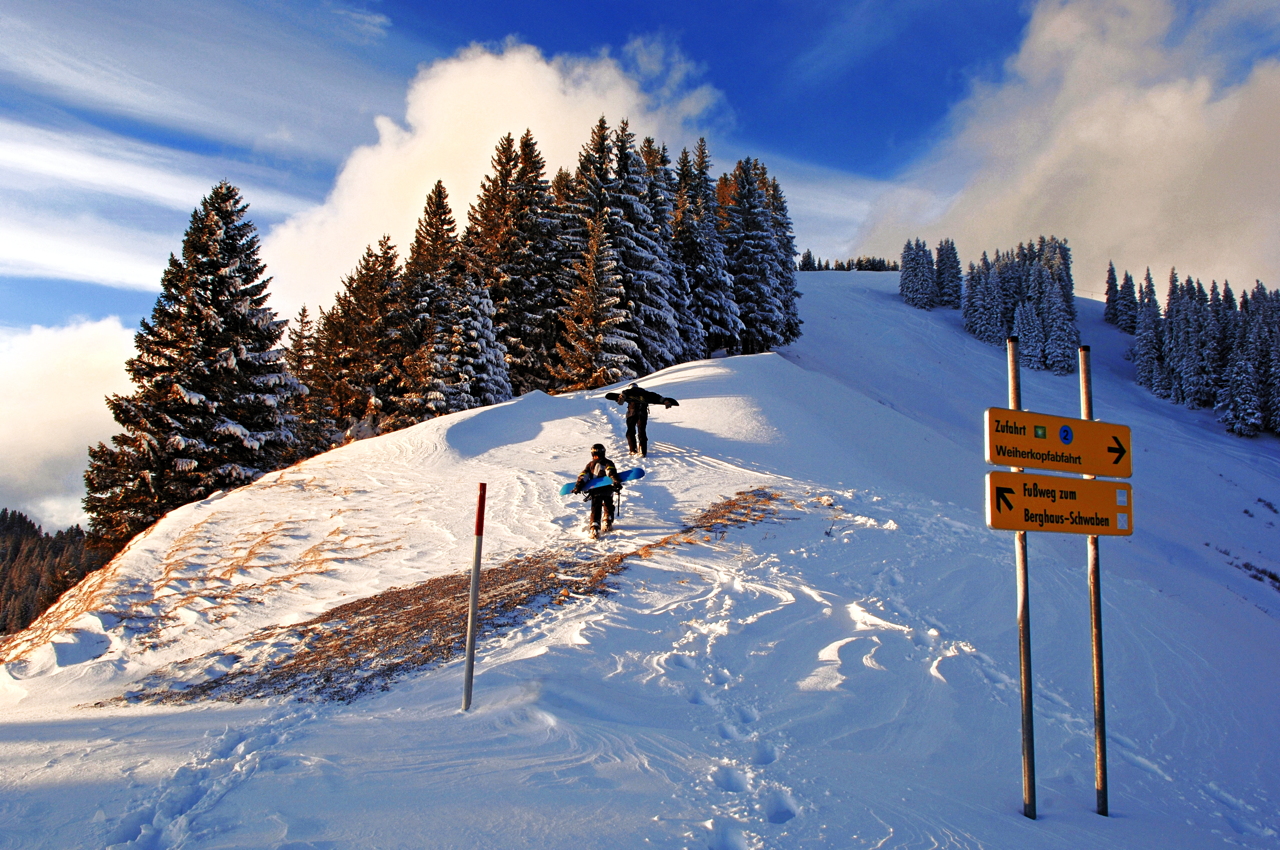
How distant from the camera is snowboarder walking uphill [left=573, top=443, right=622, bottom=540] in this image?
421 inches

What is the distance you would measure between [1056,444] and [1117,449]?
31.2 inches

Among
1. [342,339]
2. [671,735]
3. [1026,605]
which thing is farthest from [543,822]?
[342,339]

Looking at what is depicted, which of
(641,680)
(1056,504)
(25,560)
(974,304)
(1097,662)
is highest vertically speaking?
(974,304)

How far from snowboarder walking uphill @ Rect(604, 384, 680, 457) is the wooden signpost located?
1055 centimetres

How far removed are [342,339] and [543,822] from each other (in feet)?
120

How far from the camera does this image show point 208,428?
2155 cm

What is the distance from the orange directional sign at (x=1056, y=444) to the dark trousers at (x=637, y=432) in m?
10.9

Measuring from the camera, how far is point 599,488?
1070 centimetres

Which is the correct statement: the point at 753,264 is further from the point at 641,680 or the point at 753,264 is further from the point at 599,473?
the point at 641,680

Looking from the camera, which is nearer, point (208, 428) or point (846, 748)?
point (846, 748)

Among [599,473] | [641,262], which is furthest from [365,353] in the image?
[599,473]

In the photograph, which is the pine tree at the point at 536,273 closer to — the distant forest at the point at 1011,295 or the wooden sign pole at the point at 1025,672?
the wooden sign pole at the point at 1025,672

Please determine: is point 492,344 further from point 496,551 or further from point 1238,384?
point 1238,384

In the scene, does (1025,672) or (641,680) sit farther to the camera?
(641,680)
